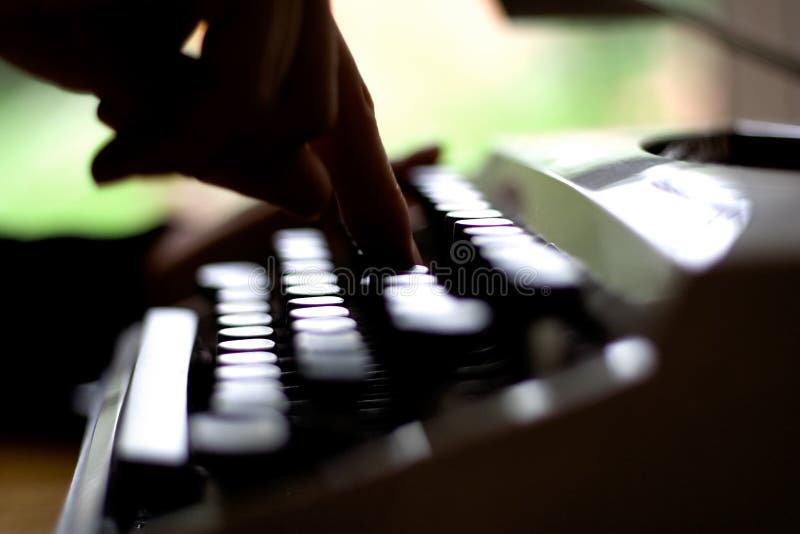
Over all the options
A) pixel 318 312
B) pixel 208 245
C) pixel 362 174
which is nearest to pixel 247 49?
pixel 362 174

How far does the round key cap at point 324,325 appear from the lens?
49 cm

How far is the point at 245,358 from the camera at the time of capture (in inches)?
20.4

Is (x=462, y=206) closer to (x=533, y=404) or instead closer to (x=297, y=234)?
(x=297, y=234)

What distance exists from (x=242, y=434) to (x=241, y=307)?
323 mm

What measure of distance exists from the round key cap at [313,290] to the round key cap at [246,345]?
5 centimetres

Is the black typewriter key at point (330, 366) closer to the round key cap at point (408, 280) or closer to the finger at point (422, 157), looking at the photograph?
the round key cap at point (408, 280)

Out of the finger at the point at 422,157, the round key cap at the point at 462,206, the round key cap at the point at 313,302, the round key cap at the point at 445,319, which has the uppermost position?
the finger at the point at 422,157

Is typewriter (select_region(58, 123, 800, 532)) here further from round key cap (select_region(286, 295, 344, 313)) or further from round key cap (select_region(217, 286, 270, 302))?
round key cap (select_region(217, 286, 270, 302))

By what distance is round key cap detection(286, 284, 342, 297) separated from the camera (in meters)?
0.61

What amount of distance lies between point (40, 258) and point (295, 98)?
75 centimetres

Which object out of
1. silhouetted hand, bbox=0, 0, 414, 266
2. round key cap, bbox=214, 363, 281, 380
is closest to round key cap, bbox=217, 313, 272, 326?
round key cap, bbox=214, 363, 281, 380

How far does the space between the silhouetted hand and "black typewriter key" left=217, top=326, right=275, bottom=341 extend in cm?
19

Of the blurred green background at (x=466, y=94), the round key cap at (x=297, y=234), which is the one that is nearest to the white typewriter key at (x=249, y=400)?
the round key cap at (x=297, y=234)

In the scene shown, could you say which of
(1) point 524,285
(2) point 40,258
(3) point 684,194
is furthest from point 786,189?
(2) point 40,258
